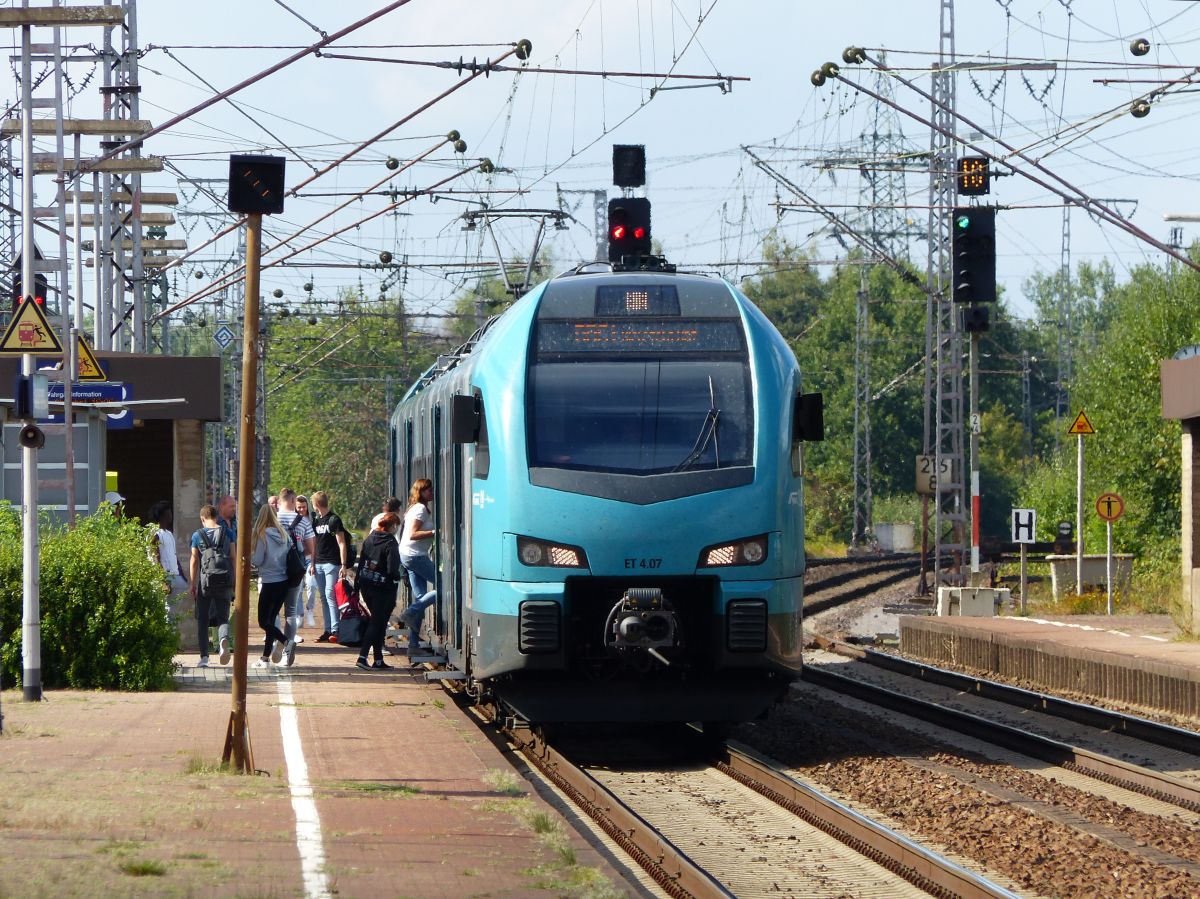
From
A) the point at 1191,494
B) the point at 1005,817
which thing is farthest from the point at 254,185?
the point at 1191,494

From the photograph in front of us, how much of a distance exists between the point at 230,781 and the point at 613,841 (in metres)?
2.24

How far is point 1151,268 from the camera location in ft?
186

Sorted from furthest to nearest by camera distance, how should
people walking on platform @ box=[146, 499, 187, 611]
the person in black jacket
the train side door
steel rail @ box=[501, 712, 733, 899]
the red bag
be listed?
1. the red bag
2. people walking on platform @ box=[146, 499, 187, 611]
3. the person in black jacket
4. the train side door
5. steel rail @ box=[501, 712, 733, 899]

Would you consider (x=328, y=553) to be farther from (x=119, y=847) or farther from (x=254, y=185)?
(x=119, y=847)

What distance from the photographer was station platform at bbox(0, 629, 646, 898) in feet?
25.7

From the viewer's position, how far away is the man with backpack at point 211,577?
18.7 m

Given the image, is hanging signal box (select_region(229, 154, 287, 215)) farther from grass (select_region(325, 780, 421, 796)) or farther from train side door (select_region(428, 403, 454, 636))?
train side door (select_region(428, 403, 454, 636))

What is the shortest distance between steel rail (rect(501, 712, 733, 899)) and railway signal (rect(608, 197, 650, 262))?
554 cm

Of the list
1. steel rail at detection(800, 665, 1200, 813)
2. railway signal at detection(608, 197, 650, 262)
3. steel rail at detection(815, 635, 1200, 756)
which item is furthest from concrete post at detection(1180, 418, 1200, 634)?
railway signal at detection(608, 197, 650, 262)

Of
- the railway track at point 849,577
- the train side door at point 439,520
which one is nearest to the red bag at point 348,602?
the train side door at point 439,520

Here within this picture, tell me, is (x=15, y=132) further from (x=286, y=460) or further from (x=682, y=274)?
(x=286, y=460)

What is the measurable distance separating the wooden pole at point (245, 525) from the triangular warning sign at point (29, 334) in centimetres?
443

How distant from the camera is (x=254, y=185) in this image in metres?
11.3

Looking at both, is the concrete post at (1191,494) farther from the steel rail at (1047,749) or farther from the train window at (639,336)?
the train window at (639,336)
